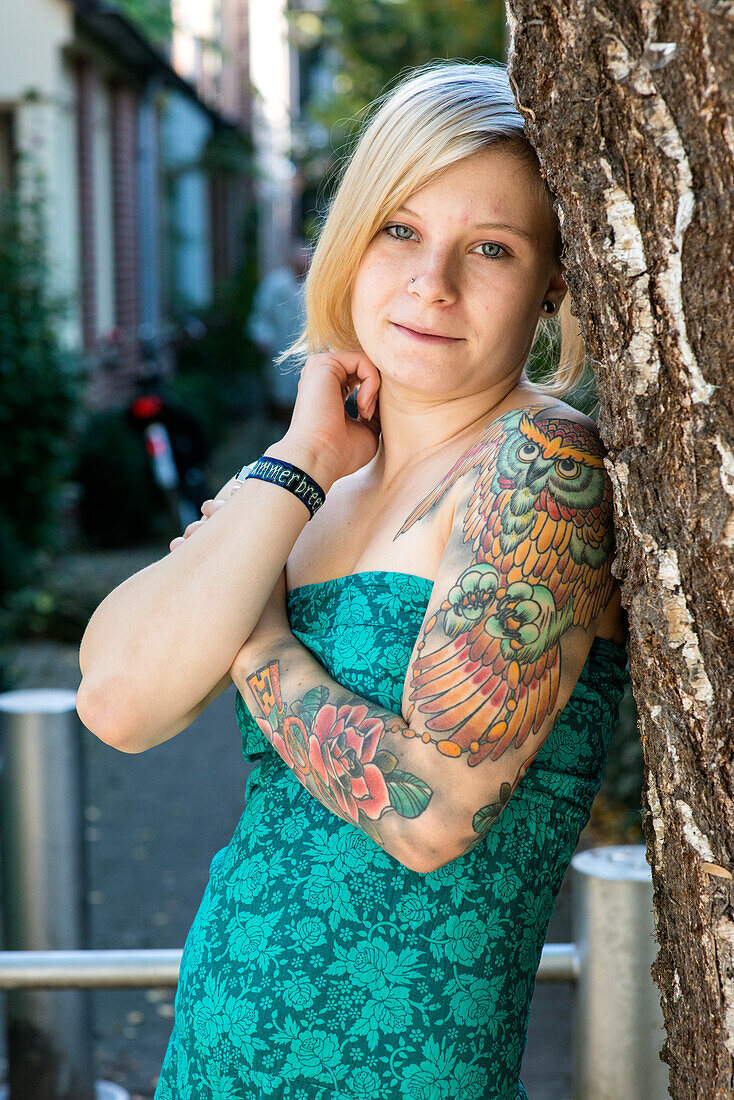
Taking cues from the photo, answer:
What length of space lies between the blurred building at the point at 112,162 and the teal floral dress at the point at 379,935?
24.6ft

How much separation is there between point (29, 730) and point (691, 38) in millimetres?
2412

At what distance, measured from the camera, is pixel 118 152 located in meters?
14.0

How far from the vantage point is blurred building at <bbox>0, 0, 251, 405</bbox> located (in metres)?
10.1

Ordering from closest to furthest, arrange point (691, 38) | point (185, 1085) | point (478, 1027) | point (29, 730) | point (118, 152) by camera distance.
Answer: point (691, 38), point (478, 1027), point (185, 1085), point (29, 730), point (118, 152)

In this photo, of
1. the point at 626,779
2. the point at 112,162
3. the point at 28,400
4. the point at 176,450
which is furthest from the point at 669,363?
the point at 112,162

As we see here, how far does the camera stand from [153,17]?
50.8ft

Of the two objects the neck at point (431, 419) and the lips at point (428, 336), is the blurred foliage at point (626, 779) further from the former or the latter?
the lips at point (428, 336)

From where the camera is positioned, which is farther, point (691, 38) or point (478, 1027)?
point (478, 1027)

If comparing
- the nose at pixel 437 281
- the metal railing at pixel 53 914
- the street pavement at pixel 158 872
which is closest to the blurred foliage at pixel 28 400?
the street pavement at pixel 158 872

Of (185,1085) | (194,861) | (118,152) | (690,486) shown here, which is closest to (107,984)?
(185,1085)

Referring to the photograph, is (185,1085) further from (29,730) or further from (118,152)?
(118,152)

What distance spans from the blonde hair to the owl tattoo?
16.4 inches

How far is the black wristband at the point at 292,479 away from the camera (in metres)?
1.74

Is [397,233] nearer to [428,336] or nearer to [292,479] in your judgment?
[428,336]
